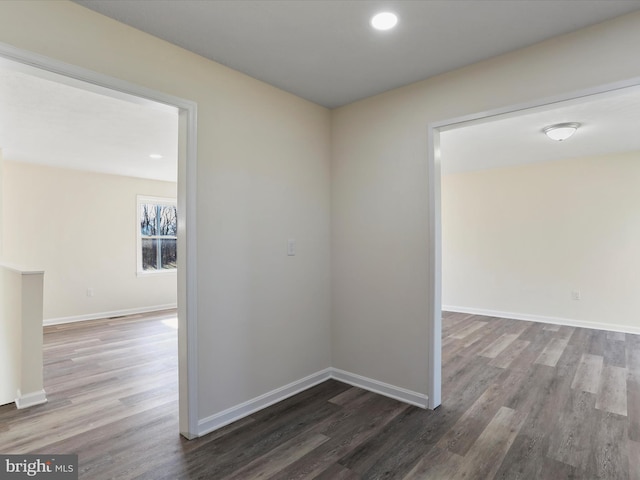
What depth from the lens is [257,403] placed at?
2713mm

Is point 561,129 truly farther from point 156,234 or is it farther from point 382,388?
point 156,234

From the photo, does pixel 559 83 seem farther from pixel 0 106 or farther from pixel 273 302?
pixel 0 106

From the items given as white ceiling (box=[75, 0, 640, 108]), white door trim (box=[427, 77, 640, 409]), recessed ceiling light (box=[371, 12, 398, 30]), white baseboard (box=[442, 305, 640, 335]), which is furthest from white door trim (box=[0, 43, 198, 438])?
white baseboard (box=[442, 305, 640, 335])

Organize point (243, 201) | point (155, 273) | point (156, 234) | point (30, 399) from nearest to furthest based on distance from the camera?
1. point (243, 201)
2. point (30, 399)
3. point (155, 273)
4. point (156, 234)

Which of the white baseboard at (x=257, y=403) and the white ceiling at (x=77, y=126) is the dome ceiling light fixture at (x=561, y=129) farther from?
the white ceiling at (x=77, y=126)

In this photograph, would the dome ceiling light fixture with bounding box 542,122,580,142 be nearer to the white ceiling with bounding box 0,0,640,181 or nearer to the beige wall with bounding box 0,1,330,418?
the white ceiling with bounding box 0,0,640,181

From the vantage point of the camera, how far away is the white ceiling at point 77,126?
269 cm

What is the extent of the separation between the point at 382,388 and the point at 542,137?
349 centimetres

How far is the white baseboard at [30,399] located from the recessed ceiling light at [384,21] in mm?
3656

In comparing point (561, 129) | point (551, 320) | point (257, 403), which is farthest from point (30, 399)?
point (551, 320)

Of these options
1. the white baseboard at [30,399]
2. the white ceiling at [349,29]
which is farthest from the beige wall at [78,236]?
the white ceiling at [349,29]

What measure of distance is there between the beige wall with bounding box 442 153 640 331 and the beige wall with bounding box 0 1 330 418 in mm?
4022

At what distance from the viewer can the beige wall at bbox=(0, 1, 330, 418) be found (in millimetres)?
1960

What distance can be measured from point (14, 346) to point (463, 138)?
16.1ft
